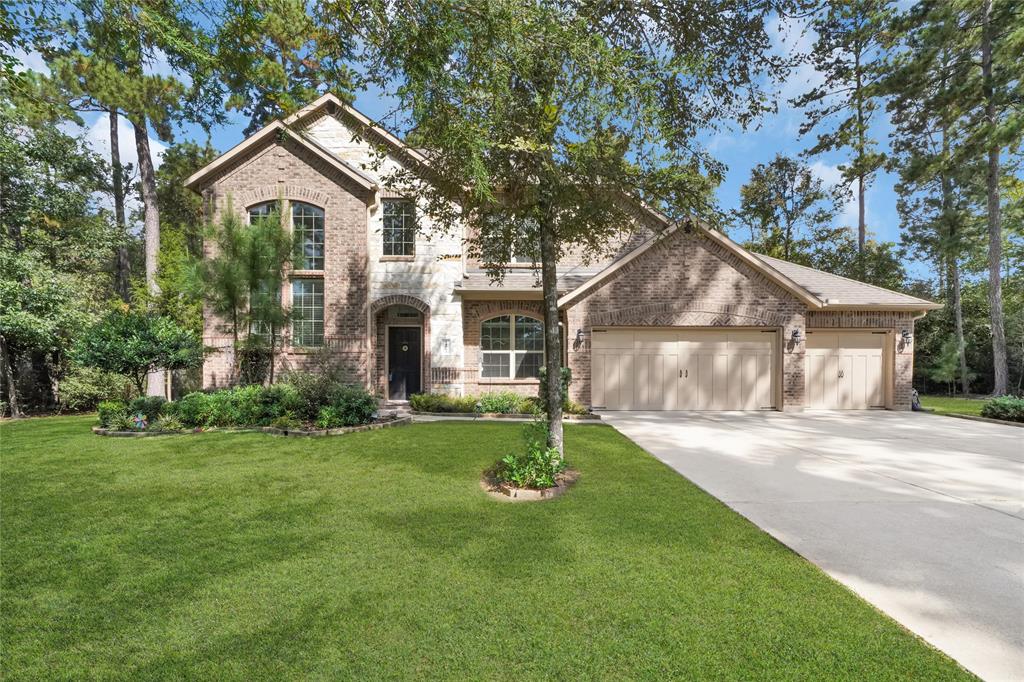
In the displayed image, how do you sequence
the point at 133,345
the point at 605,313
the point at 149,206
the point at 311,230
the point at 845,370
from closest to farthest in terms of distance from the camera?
the point at 133,345 → the point at 605,313 → the point at 311,230 → the point at 845,370 → the point at 149,206

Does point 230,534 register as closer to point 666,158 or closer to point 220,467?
point 220,467

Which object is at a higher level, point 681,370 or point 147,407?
point 681,370

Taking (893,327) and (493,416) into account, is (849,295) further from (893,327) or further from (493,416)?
(493,416)

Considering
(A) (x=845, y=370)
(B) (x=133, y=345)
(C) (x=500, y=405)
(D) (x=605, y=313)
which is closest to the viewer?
(B) (x=133, y=345)

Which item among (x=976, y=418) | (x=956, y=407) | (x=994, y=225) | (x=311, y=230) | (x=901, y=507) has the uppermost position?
(x=994, y=225)

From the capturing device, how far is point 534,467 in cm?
542

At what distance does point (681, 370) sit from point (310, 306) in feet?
38.2

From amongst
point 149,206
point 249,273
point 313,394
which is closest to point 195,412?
point 313,394

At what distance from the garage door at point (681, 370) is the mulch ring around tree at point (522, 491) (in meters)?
7.53

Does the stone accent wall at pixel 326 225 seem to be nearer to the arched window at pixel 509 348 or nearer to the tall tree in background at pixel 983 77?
the arched window at pixel 509 348

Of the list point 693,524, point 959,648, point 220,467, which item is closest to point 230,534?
point 220,467

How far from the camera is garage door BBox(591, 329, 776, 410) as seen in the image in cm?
1294

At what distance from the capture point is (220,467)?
654 cm

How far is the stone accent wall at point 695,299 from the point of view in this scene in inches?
503
